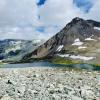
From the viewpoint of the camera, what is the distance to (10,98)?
2959cm

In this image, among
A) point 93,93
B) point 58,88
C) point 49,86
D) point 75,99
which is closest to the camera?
point 75,99

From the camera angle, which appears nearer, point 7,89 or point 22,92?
point 22,92

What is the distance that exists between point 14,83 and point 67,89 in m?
8.11

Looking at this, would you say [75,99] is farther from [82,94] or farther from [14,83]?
[14,83]

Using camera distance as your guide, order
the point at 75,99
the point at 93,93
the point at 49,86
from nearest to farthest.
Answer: the point at 75,99 < the point at 93,93 < the point at 49,86

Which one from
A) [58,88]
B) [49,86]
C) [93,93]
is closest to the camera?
[93,93]

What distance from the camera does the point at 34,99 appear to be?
2944 cm

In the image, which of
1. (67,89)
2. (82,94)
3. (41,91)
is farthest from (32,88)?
(82,94)

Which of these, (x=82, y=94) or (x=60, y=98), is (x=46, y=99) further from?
(x=82, y=94)

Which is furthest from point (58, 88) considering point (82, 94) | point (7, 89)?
point (7, 89)

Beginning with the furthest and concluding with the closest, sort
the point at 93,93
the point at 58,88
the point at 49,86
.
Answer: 1. the point at 49,86
2. the point at 58,88
3. the point at 93,93

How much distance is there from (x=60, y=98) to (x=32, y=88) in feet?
19.6

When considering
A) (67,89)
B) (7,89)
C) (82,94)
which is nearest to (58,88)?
(67,89)

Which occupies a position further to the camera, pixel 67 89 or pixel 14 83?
pixel 14 83
